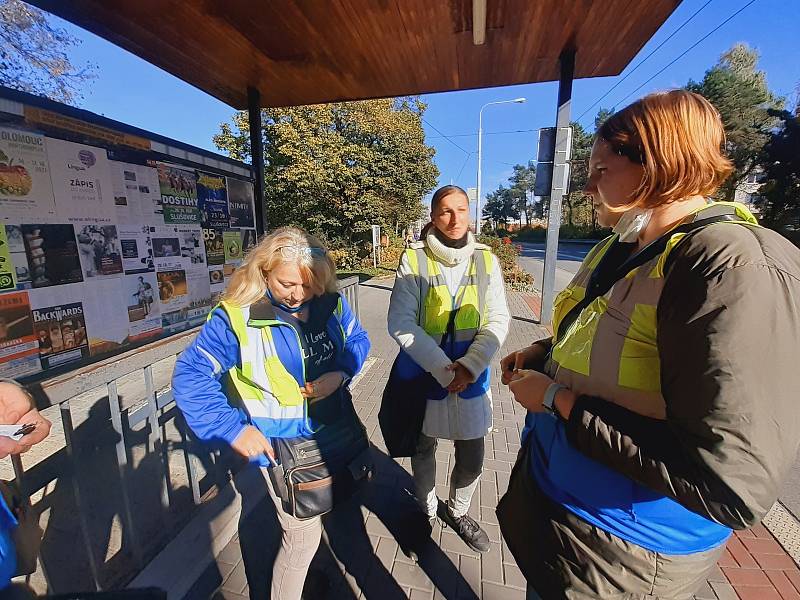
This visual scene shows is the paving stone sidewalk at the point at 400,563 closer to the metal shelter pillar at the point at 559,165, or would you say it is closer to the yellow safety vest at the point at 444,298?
the yellow safety vest at the point at 444,298

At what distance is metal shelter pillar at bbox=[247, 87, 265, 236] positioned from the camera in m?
3.86

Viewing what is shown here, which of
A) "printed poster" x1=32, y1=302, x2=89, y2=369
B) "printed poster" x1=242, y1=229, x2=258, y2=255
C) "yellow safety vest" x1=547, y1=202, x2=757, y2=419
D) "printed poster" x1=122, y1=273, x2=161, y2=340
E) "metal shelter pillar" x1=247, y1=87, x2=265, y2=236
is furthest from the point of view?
"metal shelter pillar" x1=247, y1=87, x2=265, y2=236

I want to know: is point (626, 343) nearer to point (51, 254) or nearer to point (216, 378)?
point (216, 378)

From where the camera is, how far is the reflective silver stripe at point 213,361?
1464mm

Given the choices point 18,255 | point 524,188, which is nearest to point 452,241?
point 18,255

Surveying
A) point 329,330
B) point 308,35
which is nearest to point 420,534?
point 329,330

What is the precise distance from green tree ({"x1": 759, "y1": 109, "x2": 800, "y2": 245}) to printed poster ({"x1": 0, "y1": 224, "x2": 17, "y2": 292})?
24.8m

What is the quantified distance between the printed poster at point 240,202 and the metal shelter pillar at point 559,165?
3.44 m

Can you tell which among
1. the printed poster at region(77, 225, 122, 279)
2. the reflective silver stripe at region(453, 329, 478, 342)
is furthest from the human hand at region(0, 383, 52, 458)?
the reflective silver stripe at region(453, 329, 478, 342)

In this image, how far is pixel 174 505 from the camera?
266cm

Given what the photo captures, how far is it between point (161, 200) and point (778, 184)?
25620mm

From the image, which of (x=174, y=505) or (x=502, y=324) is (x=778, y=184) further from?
(x=174, y=505)

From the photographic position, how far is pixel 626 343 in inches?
35.7

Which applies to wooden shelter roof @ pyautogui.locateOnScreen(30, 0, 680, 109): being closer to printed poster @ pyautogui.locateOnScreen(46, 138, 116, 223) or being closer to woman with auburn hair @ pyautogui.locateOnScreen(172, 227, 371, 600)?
printed poster @ pyautogui.locateOnScreen(46, 138, 116, 223)
